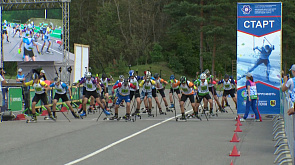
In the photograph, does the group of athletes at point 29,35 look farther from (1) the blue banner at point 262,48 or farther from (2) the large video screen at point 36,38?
(1) the blue banner at point 262,48

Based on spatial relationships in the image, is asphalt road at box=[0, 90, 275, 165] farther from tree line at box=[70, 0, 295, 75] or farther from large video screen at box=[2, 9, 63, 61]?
tree line at box=[70, 0, 295, 75]

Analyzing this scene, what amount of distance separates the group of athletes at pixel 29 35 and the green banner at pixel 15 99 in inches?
793

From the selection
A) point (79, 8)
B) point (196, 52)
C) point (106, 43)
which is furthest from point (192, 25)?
point (79, 8)

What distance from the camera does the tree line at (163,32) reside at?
6106 cm

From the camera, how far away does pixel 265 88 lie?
66.4 ft

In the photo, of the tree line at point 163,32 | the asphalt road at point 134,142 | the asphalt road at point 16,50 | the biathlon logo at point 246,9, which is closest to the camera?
the asphalt road at point 134,142

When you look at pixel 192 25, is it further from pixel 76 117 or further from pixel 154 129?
pixel 154 129

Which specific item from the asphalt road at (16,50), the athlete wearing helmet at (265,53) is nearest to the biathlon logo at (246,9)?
the athlete wearing helmet at (265,53)

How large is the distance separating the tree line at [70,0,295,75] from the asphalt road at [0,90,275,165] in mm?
41056

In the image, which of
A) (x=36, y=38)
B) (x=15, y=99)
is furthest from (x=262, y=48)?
(x=36, y=38)

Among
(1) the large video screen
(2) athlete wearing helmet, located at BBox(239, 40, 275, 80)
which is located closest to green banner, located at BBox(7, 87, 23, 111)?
(2) athlete wearing helmet, located at BBox(239, 40, 275, 80)

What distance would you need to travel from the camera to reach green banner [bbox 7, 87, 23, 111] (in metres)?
23.2

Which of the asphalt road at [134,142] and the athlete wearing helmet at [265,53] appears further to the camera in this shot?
the athlete wearing helmet at [265,53]

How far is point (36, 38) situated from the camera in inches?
1726
